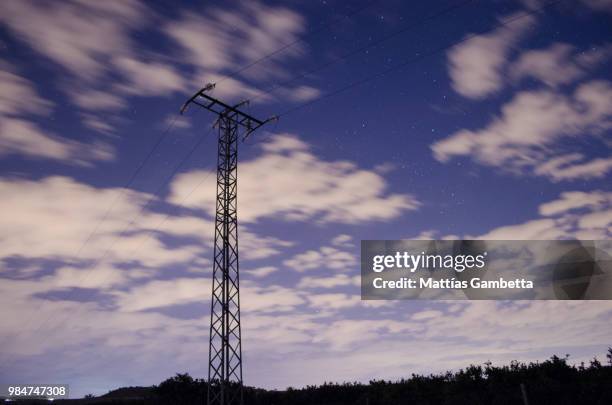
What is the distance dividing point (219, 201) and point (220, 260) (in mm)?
3067

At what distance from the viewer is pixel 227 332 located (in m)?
22.1

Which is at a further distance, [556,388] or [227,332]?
[227,332]

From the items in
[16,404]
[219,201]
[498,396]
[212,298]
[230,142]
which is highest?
[230,142]

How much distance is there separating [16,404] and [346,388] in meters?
49.0

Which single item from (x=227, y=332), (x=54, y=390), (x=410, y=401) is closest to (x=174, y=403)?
(x=54, y=390)

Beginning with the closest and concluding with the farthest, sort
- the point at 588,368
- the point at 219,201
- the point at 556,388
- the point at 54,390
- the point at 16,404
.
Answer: the point at 556,388, the point at 219,201, the point at 588,368, the point at 54,390, the point at 16,404

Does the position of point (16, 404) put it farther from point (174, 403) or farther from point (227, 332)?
point (227, 332)

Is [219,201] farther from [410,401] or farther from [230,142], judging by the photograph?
[410,401]

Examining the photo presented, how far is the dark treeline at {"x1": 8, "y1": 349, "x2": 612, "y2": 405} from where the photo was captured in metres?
19.8

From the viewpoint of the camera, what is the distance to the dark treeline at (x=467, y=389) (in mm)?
19766

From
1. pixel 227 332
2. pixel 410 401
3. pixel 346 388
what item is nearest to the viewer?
pixel 227 332

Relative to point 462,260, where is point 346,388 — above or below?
below

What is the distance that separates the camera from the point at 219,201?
2427 cm

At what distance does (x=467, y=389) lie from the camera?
32562mm
